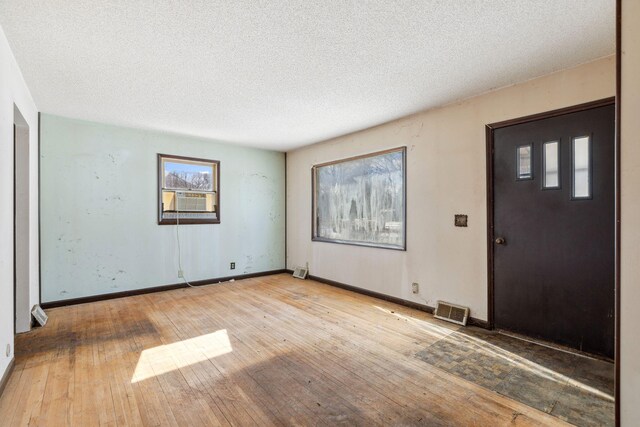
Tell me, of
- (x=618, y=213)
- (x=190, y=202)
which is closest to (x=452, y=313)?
(x=618, y=213)

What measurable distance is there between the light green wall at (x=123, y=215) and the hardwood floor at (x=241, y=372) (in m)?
0.59

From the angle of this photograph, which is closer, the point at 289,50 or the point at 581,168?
the point at 289,50

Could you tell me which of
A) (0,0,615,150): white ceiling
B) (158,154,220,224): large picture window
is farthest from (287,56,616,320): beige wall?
(158,154,220,224): large picture window

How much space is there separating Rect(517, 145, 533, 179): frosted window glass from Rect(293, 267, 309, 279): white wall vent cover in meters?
3.66

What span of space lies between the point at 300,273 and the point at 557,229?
3.89 meters

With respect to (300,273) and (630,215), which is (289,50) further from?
(300,273)

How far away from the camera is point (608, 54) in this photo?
2336 mm

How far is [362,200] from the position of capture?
4.53 metres

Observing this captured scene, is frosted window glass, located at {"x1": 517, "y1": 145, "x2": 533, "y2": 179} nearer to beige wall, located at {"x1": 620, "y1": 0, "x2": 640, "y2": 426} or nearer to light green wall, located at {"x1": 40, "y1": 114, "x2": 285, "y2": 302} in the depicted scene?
beige wall, located at {"x1": 620, "y1": 0, "x2": 640, "y2": 426}

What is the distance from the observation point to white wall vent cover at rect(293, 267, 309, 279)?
5434mm

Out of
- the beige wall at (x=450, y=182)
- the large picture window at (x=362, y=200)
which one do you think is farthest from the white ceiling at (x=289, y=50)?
the large picture window at (x=362, y=200)

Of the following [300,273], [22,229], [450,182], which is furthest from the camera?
[300,273]

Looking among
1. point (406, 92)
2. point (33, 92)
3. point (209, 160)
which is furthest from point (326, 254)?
point (33, 92)

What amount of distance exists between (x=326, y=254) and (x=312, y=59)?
3324 millimetres
